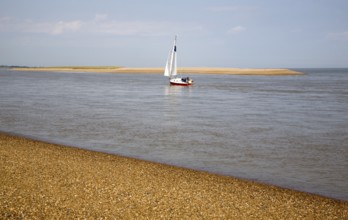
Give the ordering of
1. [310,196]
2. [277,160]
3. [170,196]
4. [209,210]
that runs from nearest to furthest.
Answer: [209,210] → [170,196] → [310,196] → [277,160]

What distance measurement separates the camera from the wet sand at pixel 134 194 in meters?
9.20

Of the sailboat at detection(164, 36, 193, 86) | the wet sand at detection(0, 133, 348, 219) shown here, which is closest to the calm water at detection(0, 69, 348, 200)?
the wet sand at detection(0, 133, 348, 219)

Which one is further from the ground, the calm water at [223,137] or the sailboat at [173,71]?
the sailboat at [173,71]

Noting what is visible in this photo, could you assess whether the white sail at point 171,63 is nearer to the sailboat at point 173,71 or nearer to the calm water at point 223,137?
the sailboat at point 173,71

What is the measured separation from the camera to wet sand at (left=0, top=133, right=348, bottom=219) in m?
9.20

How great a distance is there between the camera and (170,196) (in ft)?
34.9

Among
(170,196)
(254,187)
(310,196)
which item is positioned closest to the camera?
(170,196)

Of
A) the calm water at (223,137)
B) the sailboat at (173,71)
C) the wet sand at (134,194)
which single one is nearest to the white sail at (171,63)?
the sailboat at (173,71)

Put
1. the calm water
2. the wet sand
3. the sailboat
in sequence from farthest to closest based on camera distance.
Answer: the sailboat < the calm water < the wet sand

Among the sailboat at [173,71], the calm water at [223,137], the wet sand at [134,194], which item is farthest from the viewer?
the sailboat at [173,71]

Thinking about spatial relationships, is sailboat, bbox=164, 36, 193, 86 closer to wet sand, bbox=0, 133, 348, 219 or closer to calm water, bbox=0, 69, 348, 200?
calm water, bbox=0, 69, 348, 200

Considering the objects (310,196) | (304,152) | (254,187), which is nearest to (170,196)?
(254,187)

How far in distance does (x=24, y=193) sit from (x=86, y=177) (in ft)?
8.10

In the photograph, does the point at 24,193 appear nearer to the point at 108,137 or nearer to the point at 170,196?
the point at 170,196
